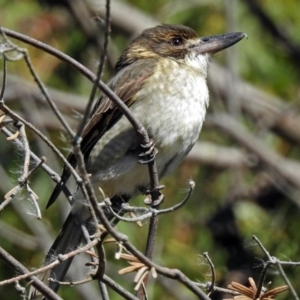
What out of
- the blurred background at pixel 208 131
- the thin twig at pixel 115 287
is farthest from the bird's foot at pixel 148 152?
the blurred background at pixel 208 131

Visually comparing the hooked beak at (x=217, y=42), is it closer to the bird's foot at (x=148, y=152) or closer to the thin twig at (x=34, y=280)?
the bird's foot at (x=148, y=152)

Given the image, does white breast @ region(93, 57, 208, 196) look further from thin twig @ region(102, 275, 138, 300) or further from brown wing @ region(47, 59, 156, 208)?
thin twig @ region(102, 275, 138, 300)

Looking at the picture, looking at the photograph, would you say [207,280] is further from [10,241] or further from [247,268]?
[10,241]

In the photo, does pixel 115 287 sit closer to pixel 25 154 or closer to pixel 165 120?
pixel 25 154

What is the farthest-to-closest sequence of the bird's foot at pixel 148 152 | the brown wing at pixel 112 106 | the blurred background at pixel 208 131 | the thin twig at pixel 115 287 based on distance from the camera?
the blurred background at pixel 208 131
the brown wing at pixel 112 106
the bird's foot at pixel 148 152
the thin twig at pixel 115 287

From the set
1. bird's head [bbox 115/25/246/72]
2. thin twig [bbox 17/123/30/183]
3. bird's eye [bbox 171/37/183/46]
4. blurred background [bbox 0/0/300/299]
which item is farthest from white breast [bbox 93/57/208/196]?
blurred background [bbox 0/0/300/299]

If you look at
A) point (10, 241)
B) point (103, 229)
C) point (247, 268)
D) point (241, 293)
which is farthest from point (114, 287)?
point (10, 241)
